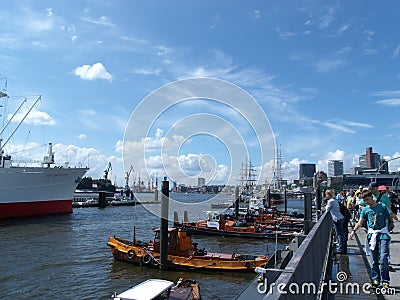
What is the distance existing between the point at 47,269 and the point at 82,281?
13.1ft

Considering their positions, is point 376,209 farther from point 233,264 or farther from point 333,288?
point 233,264

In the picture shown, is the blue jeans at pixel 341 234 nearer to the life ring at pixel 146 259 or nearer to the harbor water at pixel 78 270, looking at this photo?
the harbor water at pixel 78 270

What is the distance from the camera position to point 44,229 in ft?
131

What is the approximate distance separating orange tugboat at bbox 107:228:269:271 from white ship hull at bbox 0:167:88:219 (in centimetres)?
3098

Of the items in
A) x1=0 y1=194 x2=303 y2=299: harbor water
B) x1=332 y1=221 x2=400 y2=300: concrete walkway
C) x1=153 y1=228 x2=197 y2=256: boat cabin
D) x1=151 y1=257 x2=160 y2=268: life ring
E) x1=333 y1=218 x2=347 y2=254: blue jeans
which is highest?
x1=333 y1=218 x2=347 y2=254: blue jeans

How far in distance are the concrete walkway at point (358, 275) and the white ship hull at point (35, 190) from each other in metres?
48.1

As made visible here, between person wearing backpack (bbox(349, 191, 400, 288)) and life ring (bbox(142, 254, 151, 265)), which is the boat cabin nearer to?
life ring (bbox(142, 254, 151, 265))

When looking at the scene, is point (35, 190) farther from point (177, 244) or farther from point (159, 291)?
point (159, 291)

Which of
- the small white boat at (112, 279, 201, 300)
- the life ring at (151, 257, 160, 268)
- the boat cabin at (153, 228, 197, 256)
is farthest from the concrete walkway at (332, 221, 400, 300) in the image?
the life ring at (151, 257, 160, 268)

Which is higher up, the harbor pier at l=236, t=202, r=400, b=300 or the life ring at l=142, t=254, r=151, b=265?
the harbor pier at l=236, t=202, r=400, b=300

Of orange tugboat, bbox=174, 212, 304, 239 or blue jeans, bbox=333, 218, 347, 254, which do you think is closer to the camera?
blue jeans, bbox=333, 218, 347, 254

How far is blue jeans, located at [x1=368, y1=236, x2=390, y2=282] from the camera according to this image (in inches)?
256

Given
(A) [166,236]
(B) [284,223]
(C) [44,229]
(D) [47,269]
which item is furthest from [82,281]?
(B) [284,223]

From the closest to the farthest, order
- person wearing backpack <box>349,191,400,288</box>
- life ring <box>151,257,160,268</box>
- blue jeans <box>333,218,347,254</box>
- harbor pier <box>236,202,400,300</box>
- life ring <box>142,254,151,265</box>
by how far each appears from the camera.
Answer: harbor pier <box>236,202,400,300</box> < person wearing backpack <box>349,191,400,288</box> < blue jeans <box>333,218,347,254</box> < life ring <box>151,257,160,268</box> < life ring <box>142,254,151,265</box>
